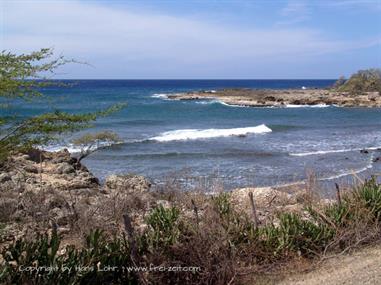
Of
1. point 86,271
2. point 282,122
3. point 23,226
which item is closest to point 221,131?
point 282,122

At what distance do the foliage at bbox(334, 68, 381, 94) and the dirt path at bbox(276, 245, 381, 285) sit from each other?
72653mm

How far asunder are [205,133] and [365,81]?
159ft

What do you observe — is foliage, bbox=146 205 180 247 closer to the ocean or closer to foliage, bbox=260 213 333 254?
foliage, bbox=260 213 333 254

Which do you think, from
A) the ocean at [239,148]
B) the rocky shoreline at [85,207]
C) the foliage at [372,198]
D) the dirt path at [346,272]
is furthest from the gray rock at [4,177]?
the dirt path at [346,272]

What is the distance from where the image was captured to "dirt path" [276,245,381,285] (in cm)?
723

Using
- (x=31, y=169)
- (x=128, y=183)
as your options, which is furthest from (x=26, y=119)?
(x=31, y=169)

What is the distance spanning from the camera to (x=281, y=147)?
3022 centimetres

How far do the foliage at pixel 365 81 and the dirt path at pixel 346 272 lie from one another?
238 ft

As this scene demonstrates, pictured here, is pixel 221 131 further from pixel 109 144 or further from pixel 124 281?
pixel 124 281

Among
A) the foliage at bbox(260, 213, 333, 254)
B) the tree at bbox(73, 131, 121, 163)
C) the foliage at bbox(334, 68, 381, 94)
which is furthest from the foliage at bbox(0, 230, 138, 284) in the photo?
the foliage at bbox(334, 68, 381, 94)

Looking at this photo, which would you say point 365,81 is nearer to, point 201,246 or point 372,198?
point 372,198

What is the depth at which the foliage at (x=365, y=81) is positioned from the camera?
77.1 m

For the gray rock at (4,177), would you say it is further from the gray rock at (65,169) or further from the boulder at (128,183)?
the gray rock at (65,169)

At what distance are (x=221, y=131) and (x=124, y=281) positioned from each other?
32.5 meters
